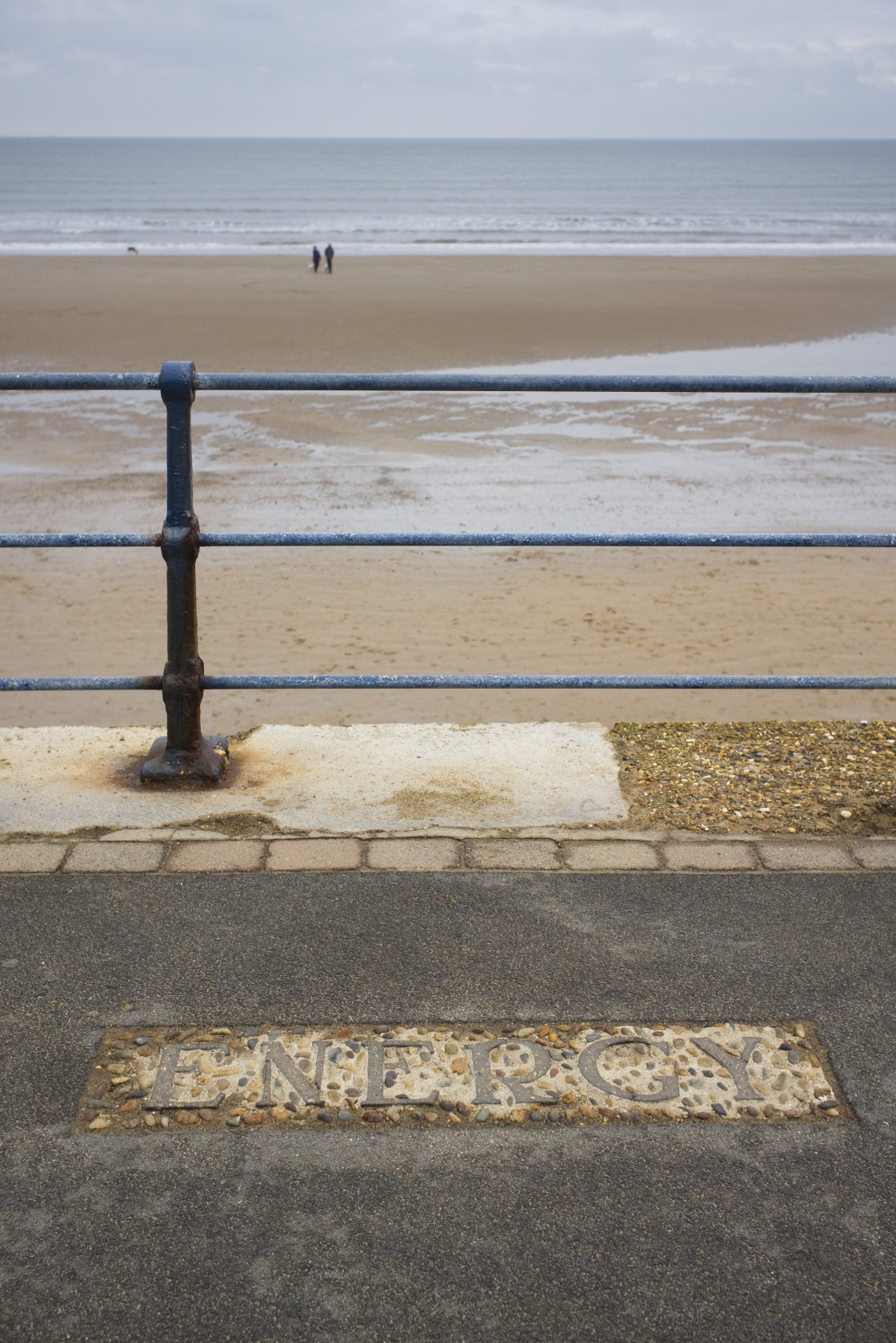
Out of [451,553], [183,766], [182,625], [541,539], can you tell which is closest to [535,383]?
[541,539]

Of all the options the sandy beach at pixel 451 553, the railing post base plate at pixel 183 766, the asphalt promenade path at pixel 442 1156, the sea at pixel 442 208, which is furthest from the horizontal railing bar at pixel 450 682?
the sea at pixel 442 208

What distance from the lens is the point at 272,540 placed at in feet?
10.4

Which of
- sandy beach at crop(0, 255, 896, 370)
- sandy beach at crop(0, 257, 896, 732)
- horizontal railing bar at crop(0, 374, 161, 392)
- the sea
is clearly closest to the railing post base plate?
horizontal railing bar at crop(0, 374, 161, 392)

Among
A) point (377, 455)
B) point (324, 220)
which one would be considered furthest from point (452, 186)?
point (377, 455)

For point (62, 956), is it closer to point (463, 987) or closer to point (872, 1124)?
point (463, 987)

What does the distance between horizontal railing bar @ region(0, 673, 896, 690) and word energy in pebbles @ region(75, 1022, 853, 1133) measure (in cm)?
110

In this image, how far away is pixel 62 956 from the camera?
2.53 m

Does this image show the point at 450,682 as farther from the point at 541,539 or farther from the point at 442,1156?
the point at 442,1156

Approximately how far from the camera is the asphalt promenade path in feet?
5.66

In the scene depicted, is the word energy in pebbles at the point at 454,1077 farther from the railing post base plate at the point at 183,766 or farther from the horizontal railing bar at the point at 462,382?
the horizontal railing bar at the point at 462,382

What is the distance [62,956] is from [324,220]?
5524 centimetres

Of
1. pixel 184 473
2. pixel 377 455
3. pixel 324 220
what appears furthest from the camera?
pixel 324 220

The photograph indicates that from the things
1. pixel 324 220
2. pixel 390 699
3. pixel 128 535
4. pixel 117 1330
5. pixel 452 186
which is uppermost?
pixel 452 186

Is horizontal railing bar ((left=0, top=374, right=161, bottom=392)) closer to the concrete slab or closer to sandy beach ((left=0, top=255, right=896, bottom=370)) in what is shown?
the concrete slab
